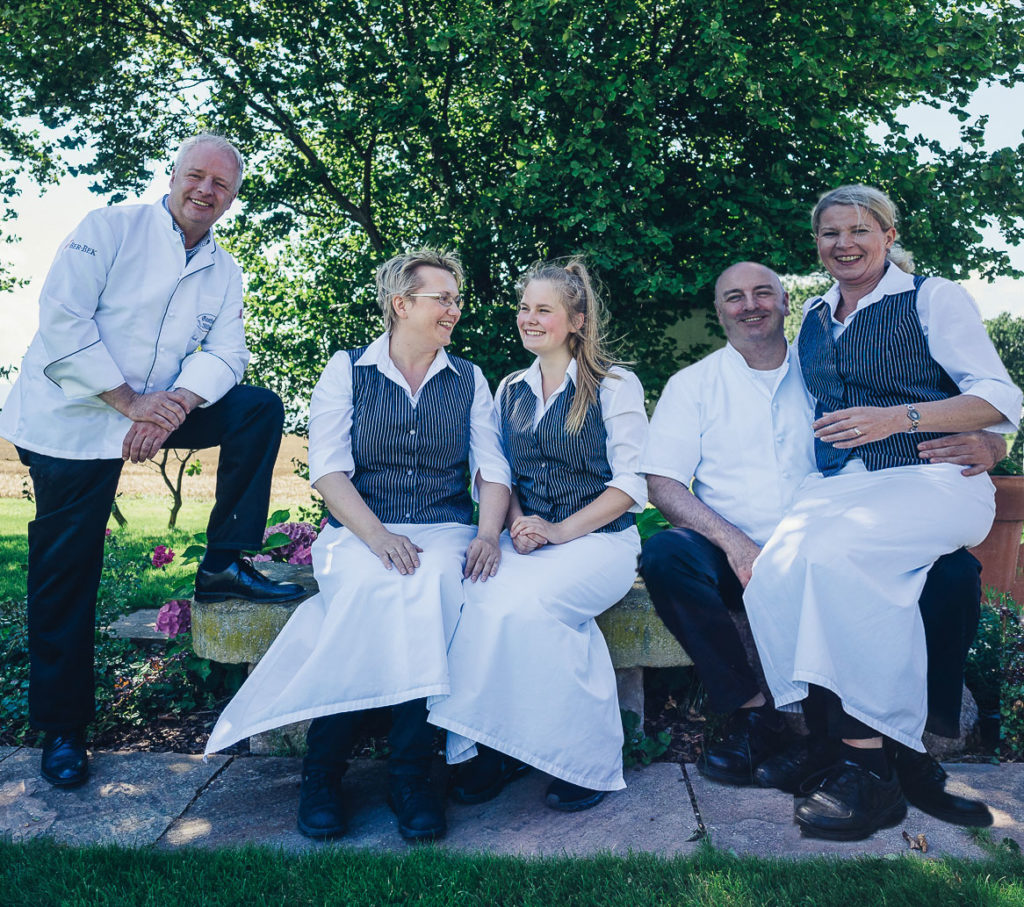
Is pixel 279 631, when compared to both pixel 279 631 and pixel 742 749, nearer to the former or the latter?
pixel 279 631

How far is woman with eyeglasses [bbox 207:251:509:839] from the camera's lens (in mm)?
2869

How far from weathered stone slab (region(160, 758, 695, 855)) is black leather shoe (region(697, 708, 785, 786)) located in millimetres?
140

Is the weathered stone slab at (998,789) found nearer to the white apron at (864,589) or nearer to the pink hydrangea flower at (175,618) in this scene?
the white apron at (864,589)

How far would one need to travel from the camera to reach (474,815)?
116 inches

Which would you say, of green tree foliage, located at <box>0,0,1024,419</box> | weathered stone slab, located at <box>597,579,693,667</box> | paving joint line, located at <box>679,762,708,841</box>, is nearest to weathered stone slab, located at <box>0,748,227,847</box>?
weathered stone slab, located at <box>597,579,693,667</box>

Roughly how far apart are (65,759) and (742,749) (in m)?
2.45

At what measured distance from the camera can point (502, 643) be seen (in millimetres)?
2947

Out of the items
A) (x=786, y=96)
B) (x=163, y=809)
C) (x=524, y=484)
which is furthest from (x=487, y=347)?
(x=163, y=809)

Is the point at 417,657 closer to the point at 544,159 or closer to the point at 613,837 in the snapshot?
the point at 613,837

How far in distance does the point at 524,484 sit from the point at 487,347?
12.4 feet

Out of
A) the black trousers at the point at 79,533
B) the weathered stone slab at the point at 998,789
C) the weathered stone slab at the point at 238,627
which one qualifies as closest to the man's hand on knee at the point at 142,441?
the black trousers at the point at 79,533

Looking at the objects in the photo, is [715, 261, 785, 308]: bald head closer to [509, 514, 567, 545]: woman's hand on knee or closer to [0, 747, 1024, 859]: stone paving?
[509, 514, 567, 545]: woman's hand on knee

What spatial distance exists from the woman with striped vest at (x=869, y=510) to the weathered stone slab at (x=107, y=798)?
210 cm

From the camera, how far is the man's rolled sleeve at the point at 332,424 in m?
3.31
